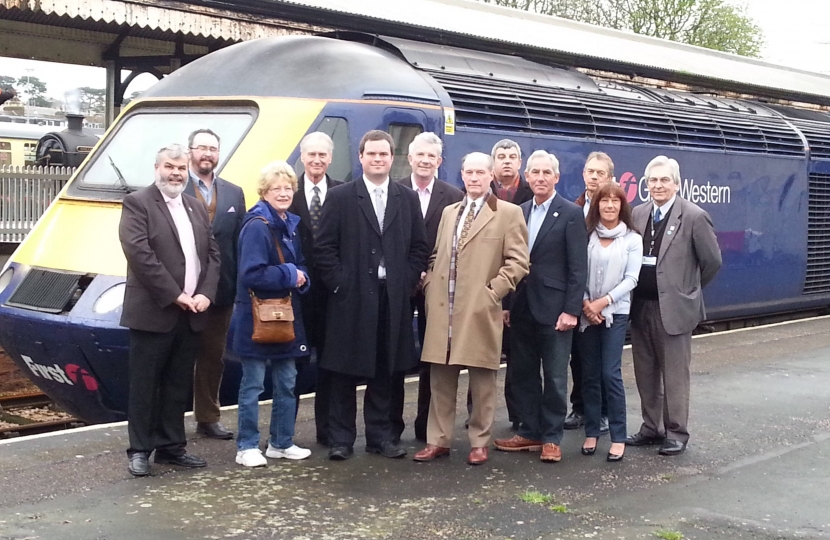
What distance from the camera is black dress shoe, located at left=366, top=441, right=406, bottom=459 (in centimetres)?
606

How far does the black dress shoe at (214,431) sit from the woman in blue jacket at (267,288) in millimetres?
512

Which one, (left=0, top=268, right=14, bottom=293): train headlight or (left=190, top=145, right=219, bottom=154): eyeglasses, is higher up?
(left=190, top=145, right=219, bottom=154): eyeglasses

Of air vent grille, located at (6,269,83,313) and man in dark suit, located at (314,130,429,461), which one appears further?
air vent grille, located at (6,269,83,313)

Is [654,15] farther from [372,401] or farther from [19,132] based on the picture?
[372,401]

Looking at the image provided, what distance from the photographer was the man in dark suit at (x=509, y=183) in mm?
6547

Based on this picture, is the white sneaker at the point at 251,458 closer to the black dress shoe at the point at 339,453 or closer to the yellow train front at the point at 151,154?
the black dress shoe at the point at 339,453

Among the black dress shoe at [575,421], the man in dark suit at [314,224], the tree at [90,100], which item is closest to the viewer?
the man in dark suit at [314,224]

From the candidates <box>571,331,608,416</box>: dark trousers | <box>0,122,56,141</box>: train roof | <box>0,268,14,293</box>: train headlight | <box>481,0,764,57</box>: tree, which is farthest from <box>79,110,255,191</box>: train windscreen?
<box>481,0,764,57</box>: tree

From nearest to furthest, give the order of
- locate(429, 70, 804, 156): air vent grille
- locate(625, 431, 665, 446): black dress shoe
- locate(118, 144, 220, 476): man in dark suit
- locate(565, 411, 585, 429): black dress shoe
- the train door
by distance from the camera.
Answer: locate(118, 144, 220, 476): man in dark suit, locate(625, 431, 665, 446): black dress shoe, locate(565, 411, 585, 429): black dress shoe, the train door, locate(429, 70, 804, 156): air vent grille

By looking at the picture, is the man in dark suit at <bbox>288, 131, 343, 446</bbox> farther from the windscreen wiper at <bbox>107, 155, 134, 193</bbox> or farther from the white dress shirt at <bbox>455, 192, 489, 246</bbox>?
the windscreen wiper at <bbox>107, 155, 134, 193</bbox>

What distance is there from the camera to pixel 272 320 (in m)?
5.59

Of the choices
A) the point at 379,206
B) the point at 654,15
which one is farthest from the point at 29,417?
the point at 654,15

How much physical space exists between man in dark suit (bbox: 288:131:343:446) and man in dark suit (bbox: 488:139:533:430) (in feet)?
3.52

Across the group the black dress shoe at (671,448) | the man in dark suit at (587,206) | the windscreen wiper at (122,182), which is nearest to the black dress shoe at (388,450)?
the man in dark suit at (587,206)
